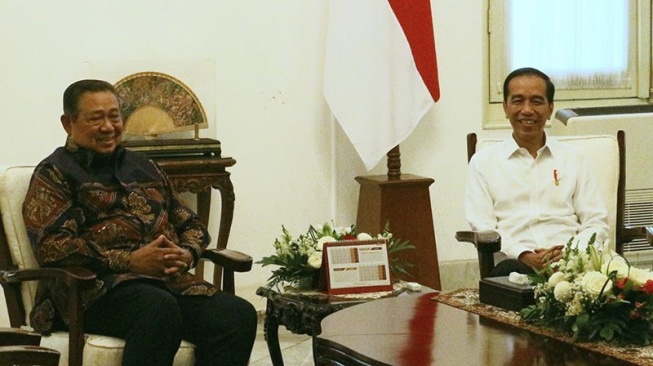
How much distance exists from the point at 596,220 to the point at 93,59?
2508mm

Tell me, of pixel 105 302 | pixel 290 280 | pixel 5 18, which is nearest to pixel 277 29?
pixel 5 18

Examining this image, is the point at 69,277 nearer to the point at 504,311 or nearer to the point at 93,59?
the point at 504,311

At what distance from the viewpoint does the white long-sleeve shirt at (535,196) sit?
13.9 ft

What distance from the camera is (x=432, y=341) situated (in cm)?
276

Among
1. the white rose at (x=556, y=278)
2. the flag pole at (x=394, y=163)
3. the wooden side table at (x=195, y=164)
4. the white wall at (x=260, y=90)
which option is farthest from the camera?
the flag pole at (x=394, y=163)

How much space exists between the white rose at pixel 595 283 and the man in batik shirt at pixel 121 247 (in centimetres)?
129

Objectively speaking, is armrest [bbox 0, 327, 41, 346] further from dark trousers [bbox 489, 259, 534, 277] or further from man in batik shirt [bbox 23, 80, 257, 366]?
dark trousers [bbox 489, 259, 534, 277]

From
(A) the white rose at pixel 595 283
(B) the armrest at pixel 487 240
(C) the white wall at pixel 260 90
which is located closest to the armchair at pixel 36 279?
(B) the armrest at pixel 487 240

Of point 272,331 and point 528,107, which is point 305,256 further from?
point 528,107

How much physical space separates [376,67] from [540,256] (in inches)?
75.3

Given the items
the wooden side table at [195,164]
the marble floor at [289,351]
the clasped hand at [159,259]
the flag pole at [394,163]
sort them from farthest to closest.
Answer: the flag pole at [394,163] < the wooden side table at [195,164] < the marble floor at [289,351] < the clasped hand at [159,259]

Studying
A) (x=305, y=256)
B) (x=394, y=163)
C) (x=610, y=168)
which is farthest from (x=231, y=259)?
(x=394, y=163)

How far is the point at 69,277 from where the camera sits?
329 cm

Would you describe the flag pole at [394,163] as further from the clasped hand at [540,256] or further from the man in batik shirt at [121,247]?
the man in batik shirt at [121,247]
